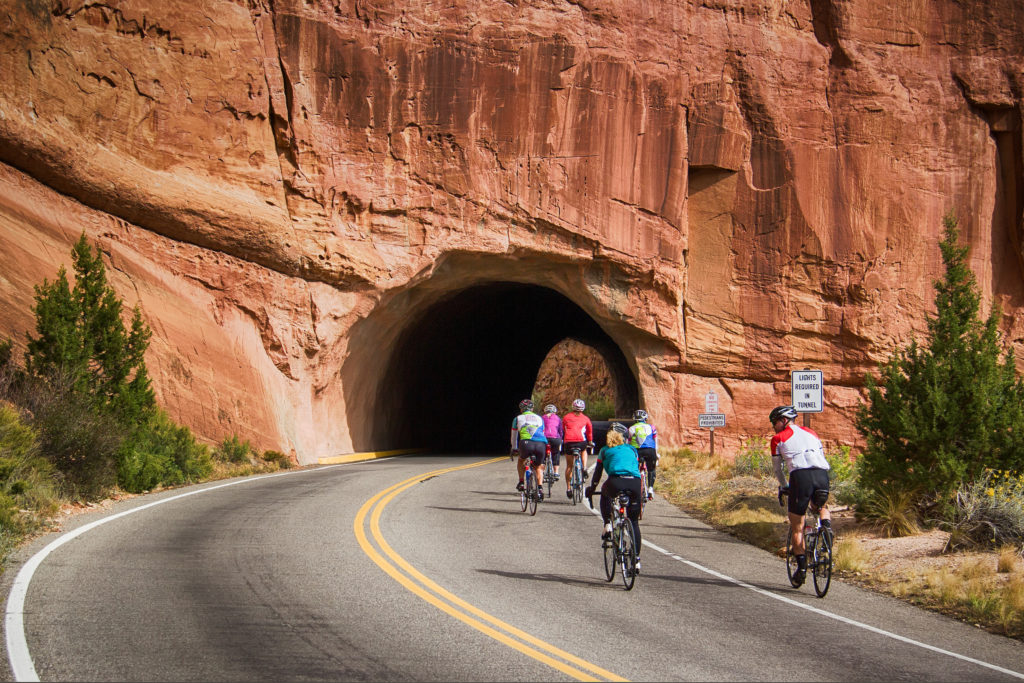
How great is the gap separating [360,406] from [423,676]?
85.1 feet

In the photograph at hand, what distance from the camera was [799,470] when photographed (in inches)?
375

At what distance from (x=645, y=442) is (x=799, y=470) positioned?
6.27m

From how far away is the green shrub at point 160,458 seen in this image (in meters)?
16.2

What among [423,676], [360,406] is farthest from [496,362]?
[423,676]

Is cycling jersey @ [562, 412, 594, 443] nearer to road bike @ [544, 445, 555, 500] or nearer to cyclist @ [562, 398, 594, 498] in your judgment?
cyclist @ [562, 398, 594, 498]

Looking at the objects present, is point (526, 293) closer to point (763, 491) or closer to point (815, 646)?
point (763, 491)

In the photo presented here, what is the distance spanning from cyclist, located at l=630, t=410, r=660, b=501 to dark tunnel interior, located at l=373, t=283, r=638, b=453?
60.8 ft

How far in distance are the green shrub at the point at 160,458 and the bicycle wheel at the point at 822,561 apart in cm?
1227

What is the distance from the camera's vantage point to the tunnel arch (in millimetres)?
32188

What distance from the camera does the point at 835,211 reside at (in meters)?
30.5

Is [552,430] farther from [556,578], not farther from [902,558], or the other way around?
[556,578]

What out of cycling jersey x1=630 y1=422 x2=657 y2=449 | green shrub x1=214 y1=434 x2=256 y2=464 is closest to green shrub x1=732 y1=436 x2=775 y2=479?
cycling jersey x1=630 y1=422 x2=657 y2=449

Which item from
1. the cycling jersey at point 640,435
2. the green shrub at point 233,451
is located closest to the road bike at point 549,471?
the cycling jersey at point 640,435

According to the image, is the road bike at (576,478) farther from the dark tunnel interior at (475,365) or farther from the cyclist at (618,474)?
the dark tunnel interior at (475,365)
